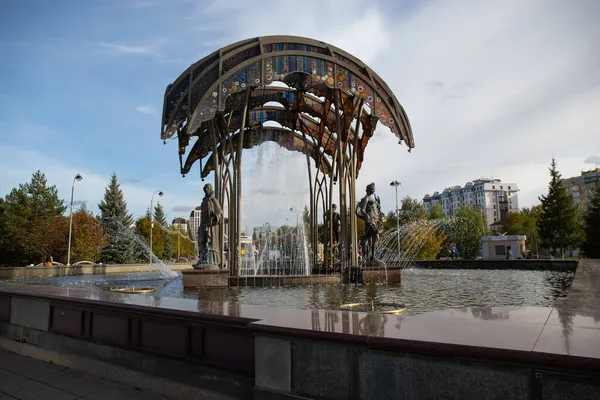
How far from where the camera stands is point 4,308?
271 inches

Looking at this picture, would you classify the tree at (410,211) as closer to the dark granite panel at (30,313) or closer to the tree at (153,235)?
the tree at (153,235)

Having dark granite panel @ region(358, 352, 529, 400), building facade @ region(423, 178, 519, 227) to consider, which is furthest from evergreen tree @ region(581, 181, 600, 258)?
building facade @ region(423, 178, 519, 227)

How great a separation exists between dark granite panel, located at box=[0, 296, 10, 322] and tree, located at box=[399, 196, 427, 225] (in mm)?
51353

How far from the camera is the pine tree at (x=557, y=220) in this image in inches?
1601

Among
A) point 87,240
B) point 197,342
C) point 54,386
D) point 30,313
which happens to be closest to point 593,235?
point 197,342

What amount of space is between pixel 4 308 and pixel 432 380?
6.87m

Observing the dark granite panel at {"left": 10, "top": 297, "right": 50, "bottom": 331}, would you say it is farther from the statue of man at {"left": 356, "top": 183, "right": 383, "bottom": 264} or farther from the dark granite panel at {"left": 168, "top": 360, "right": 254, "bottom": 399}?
the statue of man at {"left": 356, "top": 183, "right": 383, "bottom": 264}

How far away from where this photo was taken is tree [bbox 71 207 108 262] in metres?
35.1

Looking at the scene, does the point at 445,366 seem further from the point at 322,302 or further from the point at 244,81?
the point at 244,81

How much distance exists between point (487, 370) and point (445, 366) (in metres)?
0.25

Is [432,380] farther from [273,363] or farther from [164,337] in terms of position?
[164,337]

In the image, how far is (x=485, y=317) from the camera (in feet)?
11.9

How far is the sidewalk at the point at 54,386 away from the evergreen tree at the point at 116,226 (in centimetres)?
3531

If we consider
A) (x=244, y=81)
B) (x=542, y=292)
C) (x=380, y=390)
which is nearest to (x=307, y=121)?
(x=244, y=81)
